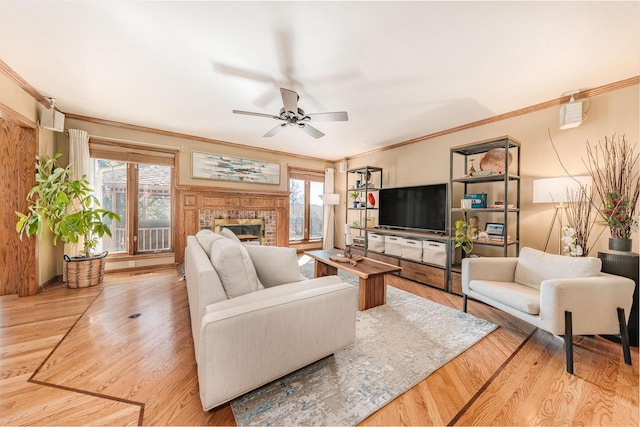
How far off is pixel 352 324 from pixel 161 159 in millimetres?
4317

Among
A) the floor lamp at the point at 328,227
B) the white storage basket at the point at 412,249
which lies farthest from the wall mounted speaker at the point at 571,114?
the floor lamp at the point at 328,227

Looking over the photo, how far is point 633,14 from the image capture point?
1551 millimetres

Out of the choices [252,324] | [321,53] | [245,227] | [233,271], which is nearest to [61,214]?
[245,227]

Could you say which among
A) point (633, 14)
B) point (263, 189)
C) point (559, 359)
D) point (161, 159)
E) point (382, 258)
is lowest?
point (559, 359)

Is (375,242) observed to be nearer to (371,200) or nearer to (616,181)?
(371,200)

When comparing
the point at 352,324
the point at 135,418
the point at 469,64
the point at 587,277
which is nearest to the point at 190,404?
the point at 135,418

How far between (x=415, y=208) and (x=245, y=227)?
3379mm

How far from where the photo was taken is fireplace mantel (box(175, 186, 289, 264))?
435cm

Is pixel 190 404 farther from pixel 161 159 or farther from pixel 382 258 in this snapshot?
pixel 161 159

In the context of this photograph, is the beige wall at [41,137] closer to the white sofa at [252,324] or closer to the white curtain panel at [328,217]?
the white sofa at [252,324]

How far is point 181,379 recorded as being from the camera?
1535 millimetres

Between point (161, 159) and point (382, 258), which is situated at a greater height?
point (161, 159)

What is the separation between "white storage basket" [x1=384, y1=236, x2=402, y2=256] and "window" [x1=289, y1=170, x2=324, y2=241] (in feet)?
7.50

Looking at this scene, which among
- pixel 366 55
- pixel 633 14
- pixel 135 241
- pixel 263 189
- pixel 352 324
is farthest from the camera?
pixel 263 189
